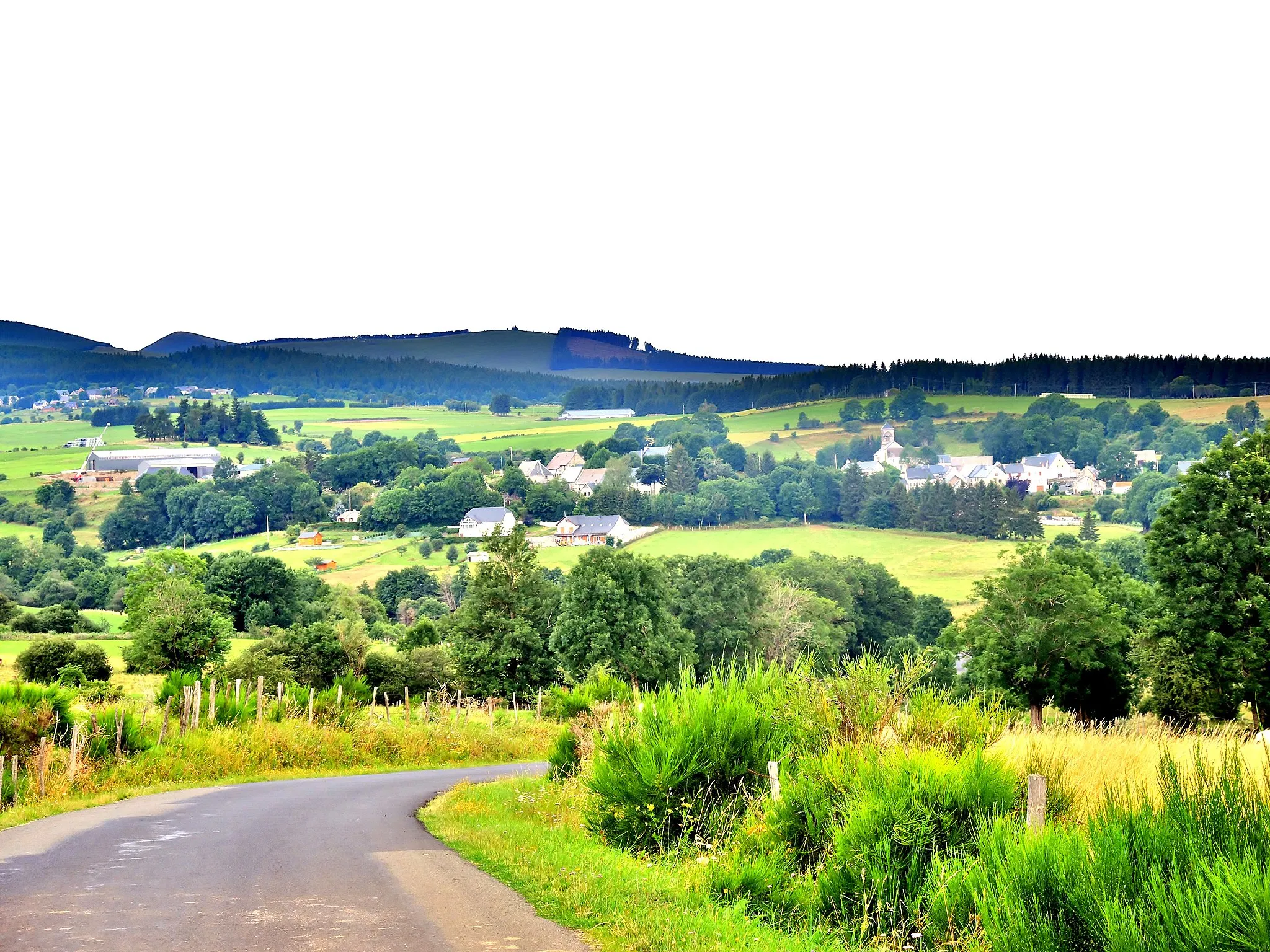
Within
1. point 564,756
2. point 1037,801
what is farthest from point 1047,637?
point 1037,801

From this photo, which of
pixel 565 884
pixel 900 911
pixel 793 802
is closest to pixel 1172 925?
pixel 900 911

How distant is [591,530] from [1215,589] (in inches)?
5265

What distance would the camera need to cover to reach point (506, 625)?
207 feet

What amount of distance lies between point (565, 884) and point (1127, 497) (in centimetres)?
17803

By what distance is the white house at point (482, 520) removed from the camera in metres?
171

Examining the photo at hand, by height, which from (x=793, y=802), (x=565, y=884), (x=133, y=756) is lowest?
(x=133, y=756)

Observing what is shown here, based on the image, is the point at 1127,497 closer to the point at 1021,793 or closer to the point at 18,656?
the point at 18,656

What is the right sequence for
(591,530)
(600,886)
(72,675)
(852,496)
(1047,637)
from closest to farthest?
(600,886) → (72,675) → (1047,637) → (591,530) → (852,496)

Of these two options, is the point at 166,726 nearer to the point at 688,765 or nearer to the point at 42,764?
the point at 42,764

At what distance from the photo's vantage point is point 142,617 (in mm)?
61531

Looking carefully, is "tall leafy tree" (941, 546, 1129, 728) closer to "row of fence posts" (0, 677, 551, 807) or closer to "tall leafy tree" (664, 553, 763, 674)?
"row of fence posts" (0, 677, 551, 807)

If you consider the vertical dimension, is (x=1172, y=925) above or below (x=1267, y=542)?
above

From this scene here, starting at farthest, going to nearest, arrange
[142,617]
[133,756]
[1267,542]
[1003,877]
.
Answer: [142,617] → [1267,542] → [133,756] → [1003,877]

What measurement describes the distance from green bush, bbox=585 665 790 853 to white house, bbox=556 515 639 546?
488 feet
